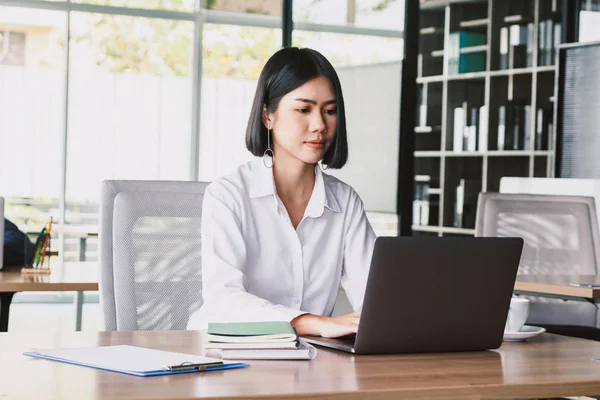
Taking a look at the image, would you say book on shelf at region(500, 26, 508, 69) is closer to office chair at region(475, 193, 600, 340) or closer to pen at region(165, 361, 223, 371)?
office chair at region(475, 193, 600, 340)

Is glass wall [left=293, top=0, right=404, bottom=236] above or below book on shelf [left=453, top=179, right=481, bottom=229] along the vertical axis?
above

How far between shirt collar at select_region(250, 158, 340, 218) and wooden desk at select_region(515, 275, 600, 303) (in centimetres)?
111

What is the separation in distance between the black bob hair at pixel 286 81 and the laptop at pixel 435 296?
2.15 feet

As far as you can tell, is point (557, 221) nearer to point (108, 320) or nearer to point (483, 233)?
point (483, 233)

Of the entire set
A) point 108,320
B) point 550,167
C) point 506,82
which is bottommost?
point 108,320

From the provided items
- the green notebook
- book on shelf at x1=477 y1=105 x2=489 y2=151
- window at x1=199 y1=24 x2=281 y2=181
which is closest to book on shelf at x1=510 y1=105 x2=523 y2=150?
book on shelf at x1=477 y1=105 x2=489 y2=151

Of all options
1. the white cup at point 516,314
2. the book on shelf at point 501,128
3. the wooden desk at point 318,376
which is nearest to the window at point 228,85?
the book on shelf at point 501,128

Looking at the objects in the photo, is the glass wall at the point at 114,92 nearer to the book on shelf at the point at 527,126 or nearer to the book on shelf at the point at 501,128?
the book on shelf at the point at 501,128

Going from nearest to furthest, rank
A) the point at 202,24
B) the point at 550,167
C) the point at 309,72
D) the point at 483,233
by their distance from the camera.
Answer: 1. the point at 309,72
2. the point at 483,233
3. the point at 550,167
4. the point at 202,24

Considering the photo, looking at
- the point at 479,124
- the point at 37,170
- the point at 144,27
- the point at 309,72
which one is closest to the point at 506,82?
the point at 479,124

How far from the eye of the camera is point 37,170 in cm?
804

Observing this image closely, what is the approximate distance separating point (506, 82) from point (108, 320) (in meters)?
5.79

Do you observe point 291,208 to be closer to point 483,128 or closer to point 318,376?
point 318,376

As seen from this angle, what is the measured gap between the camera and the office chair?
3857 millimetres
